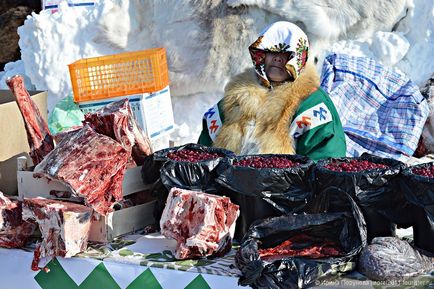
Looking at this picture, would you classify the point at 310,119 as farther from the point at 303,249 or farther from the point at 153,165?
the point at 303,249

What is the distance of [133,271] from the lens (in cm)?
245

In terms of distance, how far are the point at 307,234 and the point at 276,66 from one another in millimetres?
1095

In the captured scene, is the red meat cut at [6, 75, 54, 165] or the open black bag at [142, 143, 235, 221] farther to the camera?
the red meat cut at [6, 75, 54, 165]

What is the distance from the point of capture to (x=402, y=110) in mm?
4898

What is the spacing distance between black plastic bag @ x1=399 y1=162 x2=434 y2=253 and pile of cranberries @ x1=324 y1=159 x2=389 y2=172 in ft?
0.43

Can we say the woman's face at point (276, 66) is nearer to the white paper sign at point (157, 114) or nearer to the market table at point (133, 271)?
the market table at point (133, 271)

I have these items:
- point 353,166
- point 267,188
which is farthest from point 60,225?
point 353,166

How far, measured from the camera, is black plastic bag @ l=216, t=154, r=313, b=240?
2.47 meters

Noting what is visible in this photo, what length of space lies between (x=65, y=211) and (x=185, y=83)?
3534 millimetres

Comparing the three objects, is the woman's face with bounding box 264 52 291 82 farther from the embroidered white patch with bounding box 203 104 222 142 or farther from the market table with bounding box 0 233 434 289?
the market table with bounding box 0 233 434 289

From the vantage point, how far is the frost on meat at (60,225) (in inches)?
101

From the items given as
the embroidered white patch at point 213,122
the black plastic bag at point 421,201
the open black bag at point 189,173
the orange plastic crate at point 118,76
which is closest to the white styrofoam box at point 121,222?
the open black bag at point 189,173

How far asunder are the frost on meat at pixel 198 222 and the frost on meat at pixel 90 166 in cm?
26

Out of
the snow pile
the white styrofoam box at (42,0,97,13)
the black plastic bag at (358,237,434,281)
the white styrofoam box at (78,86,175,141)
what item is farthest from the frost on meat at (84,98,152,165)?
the white styrofoam box at (42,0,97,13)
